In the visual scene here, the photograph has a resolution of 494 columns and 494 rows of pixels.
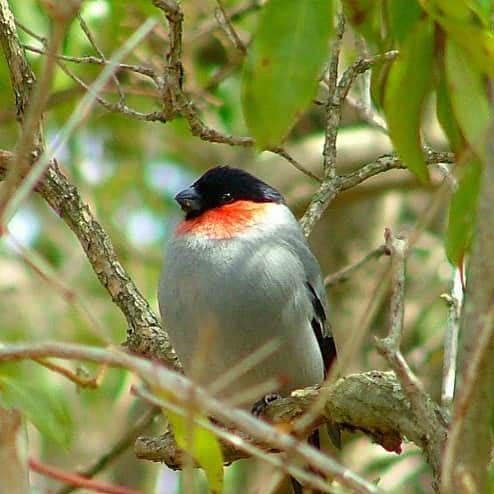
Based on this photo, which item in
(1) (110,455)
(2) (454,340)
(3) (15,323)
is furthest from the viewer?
(3) (15,323)

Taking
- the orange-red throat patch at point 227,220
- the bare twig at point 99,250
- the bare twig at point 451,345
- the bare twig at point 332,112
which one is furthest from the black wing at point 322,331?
the bare twig at point 451,345

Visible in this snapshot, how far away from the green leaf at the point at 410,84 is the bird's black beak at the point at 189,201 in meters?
2.56

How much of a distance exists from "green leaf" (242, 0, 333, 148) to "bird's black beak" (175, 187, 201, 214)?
259cm

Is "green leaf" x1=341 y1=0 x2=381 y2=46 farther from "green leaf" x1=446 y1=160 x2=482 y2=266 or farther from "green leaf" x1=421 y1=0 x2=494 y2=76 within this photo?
"green leaf" x1=446 y1=160 x2=482 y2=266

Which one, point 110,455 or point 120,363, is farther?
point 110,455

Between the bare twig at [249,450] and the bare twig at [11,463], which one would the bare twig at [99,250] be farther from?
the bare twig at [11,463]

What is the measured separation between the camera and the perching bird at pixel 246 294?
381cm

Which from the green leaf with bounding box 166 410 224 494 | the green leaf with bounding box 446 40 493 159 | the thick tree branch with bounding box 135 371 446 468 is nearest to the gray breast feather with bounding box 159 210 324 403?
the thick tree branch with bounding box 135 371 446 468

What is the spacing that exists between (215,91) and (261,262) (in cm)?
201

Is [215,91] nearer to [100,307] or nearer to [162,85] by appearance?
[100,307]

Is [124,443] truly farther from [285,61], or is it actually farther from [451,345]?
[285,61]

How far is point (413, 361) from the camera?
19.8 feet

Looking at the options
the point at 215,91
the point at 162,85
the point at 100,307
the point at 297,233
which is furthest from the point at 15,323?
the point at 162,85

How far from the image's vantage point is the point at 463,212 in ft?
6.16
